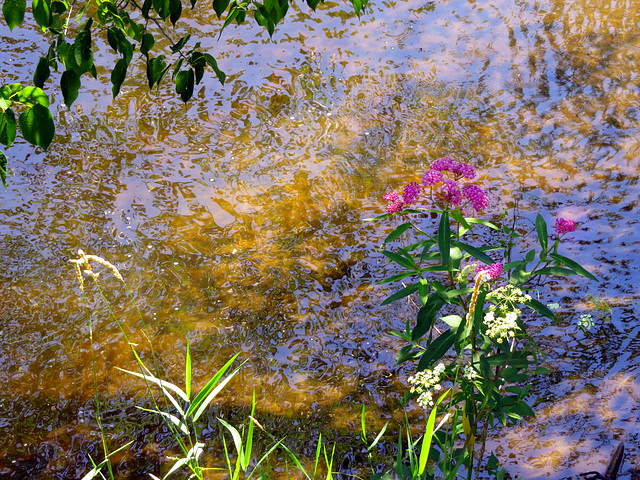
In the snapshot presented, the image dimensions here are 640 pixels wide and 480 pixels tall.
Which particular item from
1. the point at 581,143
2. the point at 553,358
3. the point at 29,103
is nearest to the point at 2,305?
the point at 29,103

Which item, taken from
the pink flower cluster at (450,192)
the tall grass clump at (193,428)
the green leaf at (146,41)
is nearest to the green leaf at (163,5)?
the green leaf at (146,41)

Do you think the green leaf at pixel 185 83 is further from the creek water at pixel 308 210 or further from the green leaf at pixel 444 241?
the creek water at pixel 308 210

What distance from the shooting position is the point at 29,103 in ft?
5.19

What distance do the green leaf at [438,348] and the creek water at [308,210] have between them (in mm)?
854

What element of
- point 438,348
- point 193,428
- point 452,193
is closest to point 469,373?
point 438,348

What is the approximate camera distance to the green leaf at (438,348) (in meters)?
2.04

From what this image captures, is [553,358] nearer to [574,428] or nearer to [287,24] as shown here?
[574,428]

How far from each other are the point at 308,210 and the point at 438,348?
2.15 metres

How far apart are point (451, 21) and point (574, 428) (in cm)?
418

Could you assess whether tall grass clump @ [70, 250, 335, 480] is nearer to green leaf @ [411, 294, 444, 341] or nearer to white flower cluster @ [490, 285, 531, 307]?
green leaf @ [411, 294, 444, 341]

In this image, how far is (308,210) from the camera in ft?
13.4

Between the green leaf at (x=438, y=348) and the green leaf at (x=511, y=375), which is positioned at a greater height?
the green leaf at (x=438, y=348)

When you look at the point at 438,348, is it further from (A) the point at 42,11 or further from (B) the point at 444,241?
(A) the point at 42,11

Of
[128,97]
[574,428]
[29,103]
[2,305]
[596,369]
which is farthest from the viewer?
[128,97]
